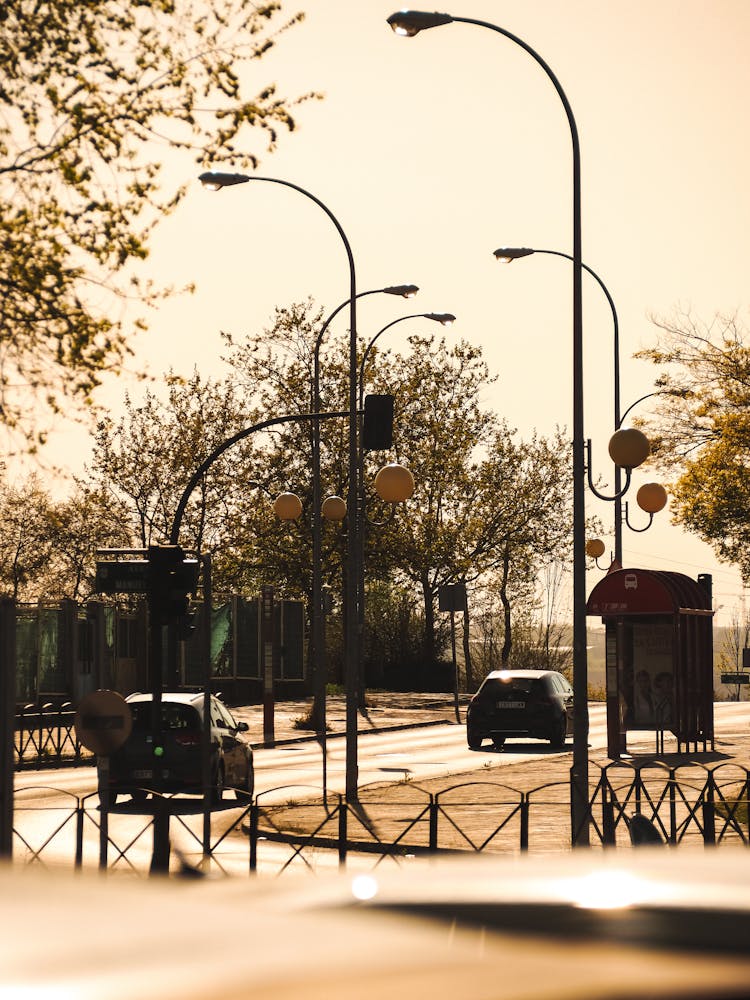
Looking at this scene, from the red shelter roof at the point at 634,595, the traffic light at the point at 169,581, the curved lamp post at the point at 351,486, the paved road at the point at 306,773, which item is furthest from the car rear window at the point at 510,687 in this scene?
the traffic light at the point at 169,581

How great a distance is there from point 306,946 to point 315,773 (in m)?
24.7

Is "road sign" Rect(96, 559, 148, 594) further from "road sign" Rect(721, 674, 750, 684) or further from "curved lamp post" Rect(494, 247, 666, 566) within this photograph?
"road sign" Rect(721, 674, 750, 684)

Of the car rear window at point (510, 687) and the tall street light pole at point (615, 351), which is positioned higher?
the tall street light pole at point (615, 351)

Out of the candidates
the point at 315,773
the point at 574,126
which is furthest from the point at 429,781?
the point at 574,126

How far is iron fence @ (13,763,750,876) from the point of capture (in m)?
14.4

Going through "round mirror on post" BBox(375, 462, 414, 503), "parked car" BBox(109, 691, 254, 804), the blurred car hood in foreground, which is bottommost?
"parked car" BBox(109, 691, 254, 804)

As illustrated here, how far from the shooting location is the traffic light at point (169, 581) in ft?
49.8

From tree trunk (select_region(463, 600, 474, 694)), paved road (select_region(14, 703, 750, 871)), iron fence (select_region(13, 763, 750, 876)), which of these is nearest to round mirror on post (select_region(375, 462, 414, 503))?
paved road (select_region(14, 703, 750, 871))

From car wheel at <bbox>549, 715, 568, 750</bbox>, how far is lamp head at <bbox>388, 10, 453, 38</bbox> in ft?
54.9

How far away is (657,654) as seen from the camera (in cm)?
3034

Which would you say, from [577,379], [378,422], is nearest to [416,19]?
[577,379]

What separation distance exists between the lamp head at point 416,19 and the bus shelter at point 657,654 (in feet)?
40.5

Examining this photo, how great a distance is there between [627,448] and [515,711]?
1197cm

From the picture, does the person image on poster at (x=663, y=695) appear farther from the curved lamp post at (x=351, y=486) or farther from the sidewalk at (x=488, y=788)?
the curved lamp post at (x=351, y=486)
